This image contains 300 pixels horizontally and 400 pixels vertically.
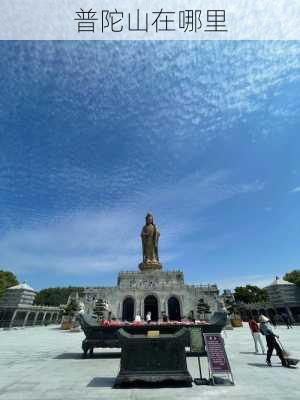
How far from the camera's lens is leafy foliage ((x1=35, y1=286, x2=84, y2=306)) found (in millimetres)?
90062

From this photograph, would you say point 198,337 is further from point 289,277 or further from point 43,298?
point 43,298

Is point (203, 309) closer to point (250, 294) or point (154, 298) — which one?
point (154, 298)

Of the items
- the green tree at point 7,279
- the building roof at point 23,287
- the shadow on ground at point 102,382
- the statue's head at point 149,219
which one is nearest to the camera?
the shadow on ground at point 102,382

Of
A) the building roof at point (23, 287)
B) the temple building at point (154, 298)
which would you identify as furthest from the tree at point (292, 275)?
the building roof at point (23, 287)

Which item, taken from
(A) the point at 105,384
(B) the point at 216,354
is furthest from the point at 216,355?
(A) the point at 105,384

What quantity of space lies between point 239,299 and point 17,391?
268ft

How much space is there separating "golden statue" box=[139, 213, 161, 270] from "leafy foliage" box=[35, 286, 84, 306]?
4008cm

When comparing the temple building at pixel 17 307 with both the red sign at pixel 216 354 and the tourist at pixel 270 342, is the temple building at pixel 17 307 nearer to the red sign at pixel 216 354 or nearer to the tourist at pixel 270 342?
the tourist at pixel 270 342

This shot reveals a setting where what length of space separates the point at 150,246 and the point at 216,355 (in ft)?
173

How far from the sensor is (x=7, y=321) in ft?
156

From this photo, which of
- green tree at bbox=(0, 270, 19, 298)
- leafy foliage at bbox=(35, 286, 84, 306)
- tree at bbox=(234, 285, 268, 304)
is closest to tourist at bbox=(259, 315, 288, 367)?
green tree at bbox=(0, 270, 19, 298)

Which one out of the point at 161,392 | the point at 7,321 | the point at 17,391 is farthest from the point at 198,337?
the point at 7,321

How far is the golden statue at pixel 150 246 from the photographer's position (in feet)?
188

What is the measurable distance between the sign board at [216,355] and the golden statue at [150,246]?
5036 centimetres
